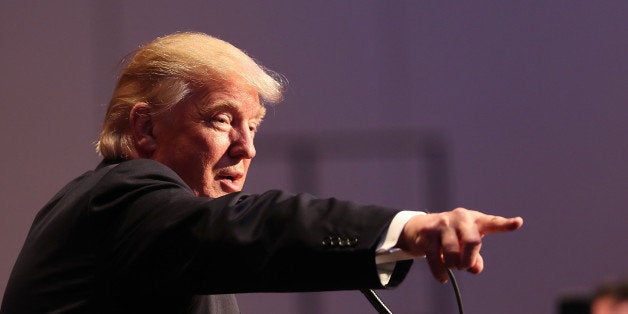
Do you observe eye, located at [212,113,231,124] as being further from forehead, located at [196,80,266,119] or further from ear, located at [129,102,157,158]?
ear, located at [129,102,157,158]

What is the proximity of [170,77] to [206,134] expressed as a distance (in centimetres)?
13

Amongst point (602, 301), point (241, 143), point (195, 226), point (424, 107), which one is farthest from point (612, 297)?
point (424, 107)

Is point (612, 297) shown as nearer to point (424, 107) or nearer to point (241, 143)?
point (241, 143)

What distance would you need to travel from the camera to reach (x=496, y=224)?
1.25 meters

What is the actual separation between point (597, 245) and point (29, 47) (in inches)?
87.4

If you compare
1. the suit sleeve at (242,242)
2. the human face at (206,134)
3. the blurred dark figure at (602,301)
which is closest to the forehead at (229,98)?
the human face at (206,134)

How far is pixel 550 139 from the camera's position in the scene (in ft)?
13.0

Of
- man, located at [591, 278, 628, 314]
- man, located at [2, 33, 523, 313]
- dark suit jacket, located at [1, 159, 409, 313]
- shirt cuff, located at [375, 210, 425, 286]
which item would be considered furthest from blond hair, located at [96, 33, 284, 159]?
man, located at [591, 278, 628, 314]

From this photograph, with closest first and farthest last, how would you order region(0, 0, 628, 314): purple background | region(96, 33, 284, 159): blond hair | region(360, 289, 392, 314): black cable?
1. region(360, 289, 392, 314): black cable
2. region(96, 33, 284, 159): blond hair
3. region(0, 0, 628, 314): purple background

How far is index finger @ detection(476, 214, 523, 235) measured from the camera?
1.23m

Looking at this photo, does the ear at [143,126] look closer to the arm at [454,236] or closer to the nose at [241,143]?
the nose at [241,143]

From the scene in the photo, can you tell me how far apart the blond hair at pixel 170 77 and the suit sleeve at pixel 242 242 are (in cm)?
48

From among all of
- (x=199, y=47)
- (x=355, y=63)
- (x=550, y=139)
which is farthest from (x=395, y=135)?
(x=199, y=47)

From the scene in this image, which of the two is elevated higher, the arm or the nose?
the arm
